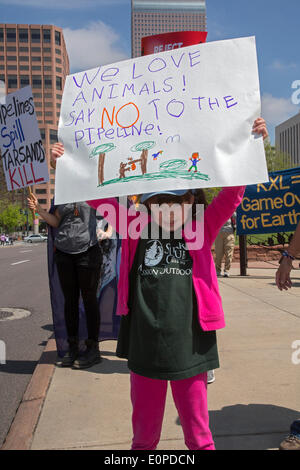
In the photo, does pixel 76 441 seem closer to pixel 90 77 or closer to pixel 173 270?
pixel 173 270

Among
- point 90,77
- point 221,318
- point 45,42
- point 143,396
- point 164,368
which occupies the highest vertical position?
point 45,42

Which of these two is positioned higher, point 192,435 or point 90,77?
point 90,77

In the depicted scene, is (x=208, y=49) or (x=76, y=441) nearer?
(x=208, y=49)

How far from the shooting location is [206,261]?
7.08 feet

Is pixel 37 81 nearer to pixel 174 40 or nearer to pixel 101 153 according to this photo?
pixel 174 40

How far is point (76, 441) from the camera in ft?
9.00

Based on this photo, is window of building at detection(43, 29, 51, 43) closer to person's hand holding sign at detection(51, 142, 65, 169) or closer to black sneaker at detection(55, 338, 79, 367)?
black sneaker at detection(55, 338, 79, 367)

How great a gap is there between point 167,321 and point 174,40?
11.3 feet

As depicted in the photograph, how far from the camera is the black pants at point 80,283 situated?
161 inches

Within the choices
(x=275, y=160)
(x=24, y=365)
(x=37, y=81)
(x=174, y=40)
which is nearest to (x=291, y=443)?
(x=24, y=365)

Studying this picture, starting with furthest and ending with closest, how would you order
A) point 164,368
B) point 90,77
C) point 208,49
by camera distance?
point 90,77 → point 208,49 → point 164,368

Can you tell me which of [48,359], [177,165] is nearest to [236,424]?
[177,165]

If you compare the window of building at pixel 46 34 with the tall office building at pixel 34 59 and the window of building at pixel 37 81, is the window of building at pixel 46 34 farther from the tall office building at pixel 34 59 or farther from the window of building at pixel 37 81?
the window of building at pixel 37 81
